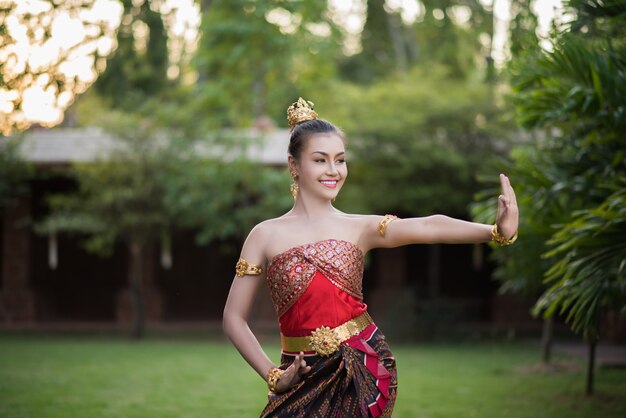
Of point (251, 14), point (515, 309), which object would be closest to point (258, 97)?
point (251, 14)

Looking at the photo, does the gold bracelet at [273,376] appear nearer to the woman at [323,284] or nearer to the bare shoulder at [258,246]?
the woman at [323,284]

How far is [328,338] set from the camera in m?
3.45

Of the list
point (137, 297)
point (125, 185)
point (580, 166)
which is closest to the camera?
point (580, 166)

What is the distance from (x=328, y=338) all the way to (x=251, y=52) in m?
11.9

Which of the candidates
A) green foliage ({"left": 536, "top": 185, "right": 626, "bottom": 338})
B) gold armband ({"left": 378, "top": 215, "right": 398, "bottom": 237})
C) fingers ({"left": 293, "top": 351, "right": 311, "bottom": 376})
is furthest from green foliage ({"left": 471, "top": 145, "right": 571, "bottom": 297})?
fingers ({"left": 293, "top": 351, "right": 311, "bottom": 376})

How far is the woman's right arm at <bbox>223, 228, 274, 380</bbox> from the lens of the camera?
3.51 metres

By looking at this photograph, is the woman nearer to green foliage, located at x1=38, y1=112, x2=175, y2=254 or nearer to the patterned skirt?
the patterned skirt

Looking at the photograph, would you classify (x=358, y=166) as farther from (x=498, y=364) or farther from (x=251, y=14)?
(x=498, y=364)

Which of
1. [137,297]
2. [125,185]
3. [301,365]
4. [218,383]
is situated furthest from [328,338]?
[137,297]

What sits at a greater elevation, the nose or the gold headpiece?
the gold headpiece

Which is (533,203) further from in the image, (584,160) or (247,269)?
(247,269)

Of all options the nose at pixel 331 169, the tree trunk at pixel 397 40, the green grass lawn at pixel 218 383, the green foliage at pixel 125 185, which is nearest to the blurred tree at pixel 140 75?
the green foliage at pixel 125 185

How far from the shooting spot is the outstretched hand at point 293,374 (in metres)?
3.34

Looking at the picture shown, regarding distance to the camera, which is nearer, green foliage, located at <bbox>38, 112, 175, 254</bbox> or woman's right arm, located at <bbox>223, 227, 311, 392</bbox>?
woman's right arm, located at <bbox>223, 227, 311, 392</bbox>
